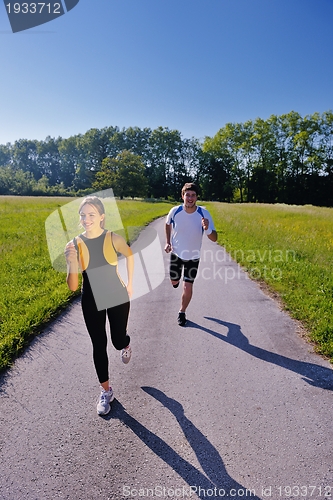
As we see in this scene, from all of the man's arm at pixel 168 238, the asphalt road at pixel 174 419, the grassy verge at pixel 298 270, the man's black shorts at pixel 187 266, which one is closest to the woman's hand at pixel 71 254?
the asphalt road at pixel 174 419

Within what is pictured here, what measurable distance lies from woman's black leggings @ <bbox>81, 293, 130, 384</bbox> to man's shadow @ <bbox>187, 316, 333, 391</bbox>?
68.3 inches

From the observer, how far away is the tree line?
56406 millimetres

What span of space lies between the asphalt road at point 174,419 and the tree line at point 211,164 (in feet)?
165

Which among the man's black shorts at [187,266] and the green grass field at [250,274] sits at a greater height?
the man's black shorts at [187,266]

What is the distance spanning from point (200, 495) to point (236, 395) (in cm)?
104

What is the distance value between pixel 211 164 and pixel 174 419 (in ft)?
→ 246

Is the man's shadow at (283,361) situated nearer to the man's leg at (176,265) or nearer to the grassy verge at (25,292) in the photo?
the man's leg at (176,265)

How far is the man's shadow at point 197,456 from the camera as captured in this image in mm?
1833

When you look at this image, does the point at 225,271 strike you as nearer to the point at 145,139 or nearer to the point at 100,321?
the point at 100,321
